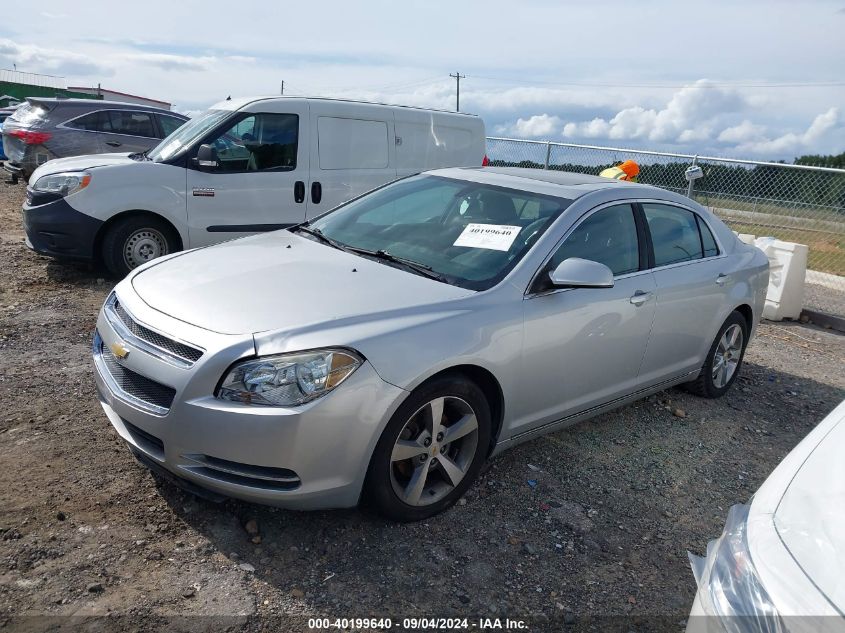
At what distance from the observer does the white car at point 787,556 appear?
1.57 meters

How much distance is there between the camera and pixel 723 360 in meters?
5.21

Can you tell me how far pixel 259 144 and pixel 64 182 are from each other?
1.90m

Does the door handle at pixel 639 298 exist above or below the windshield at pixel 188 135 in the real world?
below

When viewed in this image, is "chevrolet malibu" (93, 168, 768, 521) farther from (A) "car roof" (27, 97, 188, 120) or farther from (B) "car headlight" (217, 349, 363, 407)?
(A) "car roof" (27, 97, 188, 120)

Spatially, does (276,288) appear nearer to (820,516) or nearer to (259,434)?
(259,434)

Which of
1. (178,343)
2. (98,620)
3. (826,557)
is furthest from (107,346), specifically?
(826,557)

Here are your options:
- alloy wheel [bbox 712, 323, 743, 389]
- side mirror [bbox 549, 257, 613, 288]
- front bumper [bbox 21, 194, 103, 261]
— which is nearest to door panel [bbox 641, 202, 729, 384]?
alloy wheel [bbox 712, 323, 743, 389]

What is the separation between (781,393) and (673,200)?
6.86ft

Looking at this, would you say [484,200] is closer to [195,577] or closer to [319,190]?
[195,577]

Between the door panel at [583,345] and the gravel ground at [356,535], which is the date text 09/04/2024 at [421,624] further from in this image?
the door panel at [583,345]

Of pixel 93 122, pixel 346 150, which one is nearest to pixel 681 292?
pixel 346 150

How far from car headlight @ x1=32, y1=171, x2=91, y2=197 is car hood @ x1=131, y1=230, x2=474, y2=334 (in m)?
3.43

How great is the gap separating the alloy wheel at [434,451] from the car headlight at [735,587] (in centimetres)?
137

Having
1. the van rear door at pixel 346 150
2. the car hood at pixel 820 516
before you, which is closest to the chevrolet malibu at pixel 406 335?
the car hood at pixel 820 516
